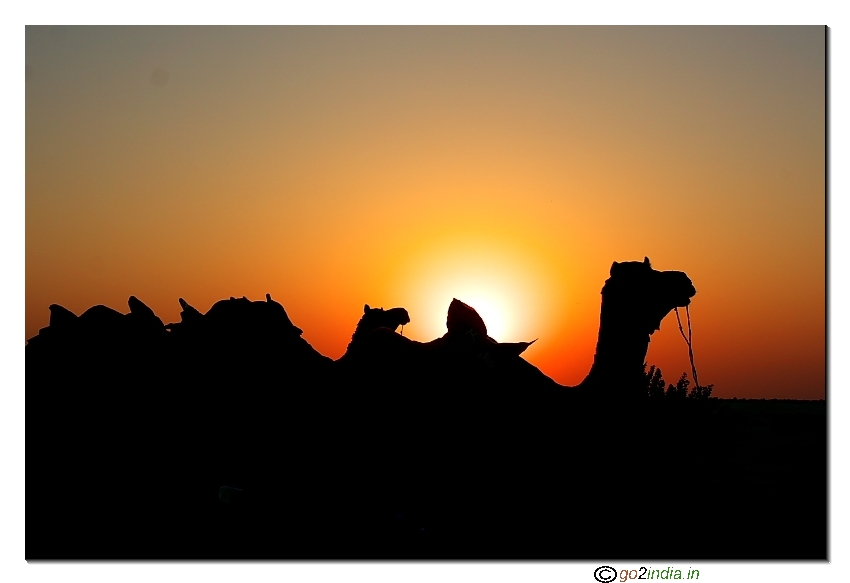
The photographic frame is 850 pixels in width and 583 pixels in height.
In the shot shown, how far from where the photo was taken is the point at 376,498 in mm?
18656

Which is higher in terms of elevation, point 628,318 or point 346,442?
point 628,318

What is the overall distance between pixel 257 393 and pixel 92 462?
12.4 ft

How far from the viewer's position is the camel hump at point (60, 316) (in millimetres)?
20906

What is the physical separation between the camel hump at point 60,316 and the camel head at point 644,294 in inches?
458

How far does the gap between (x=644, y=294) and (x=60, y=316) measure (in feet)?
41.6

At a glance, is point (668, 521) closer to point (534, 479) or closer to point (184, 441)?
point (534, 479)

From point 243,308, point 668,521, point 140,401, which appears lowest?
point 668,521

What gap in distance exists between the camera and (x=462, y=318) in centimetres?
2245

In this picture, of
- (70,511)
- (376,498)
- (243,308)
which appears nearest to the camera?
(70,511)

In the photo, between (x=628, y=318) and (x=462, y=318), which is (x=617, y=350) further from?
(x=462, y=318)

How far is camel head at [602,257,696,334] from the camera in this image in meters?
20.5

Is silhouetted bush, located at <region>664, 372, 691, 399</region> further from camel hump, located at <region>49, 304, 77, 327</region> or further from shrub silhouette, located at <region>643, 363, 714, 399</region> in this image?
camel hump, located at <region>49, 304, 77, 327</region>

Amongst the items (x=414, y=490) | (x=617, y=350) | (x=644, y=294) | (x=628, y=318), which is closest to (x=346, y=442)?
(x=414, y=490)
